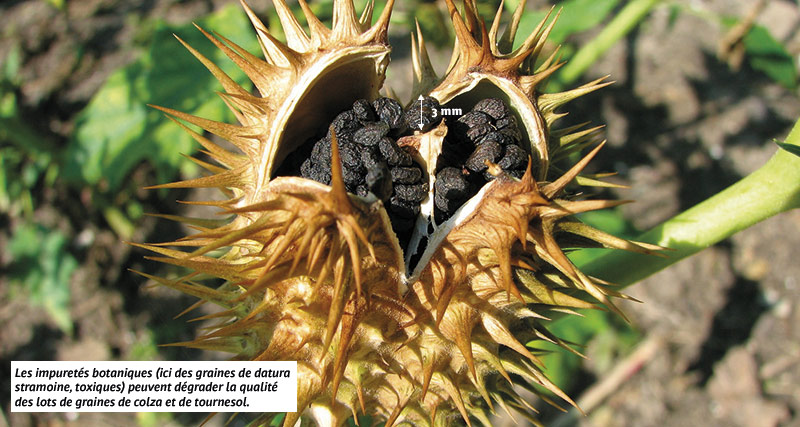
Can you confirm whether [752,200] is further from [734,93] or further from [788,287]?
[734,93]

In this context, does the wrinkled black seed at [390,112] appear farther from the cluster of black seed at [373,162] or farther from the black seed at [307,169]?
the black seed at [307,169]

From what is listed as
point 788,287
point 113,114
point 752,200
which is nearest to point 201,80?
point 113,114

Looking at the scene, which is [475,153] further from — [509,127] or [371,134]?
[371,134]

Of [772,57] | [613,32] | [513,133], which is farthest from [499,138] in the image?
[772,57]
